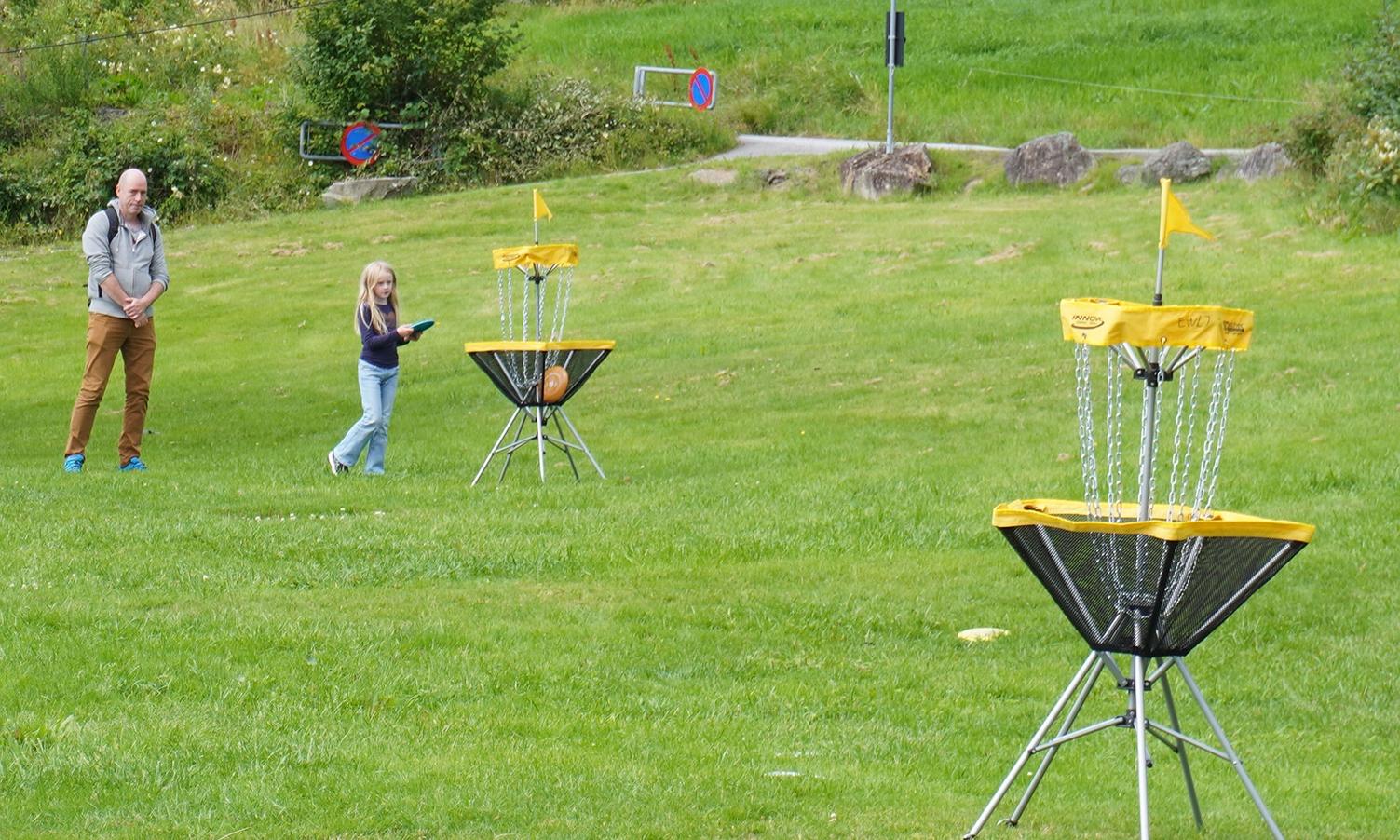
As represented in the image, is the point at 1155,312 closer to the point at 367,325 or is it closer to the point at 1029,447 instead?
the point at 1029,447

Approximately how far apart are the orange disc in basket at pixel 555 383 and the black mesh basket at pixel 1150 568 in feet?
22.9

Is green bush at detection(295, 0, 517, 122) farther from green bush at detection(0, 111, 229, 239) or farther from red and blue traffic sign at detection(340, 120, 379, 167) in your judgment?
green bush at detection(0, 111, 229, 239)

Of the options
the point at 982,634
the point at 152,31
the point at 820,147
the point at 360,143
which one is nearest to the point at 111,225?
the point at 982,634

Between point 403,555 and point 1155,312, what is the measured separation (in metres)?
5.11

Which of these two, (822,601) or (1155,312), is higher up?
(1155,312)

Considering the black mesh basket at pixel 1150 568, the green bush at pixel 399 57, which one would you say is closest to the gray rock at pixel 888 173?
the green bush at pixel 399 57

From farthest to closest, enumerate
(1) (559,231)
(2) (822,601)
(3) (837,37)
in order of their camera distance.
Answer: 1. (3) (837,37)
2. (1) (559,231)
3. (2) (822,601)

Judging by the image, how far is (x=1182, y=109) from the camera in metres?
29.8

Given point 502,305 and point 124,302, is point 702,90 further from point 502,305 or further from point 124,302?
point 124,302

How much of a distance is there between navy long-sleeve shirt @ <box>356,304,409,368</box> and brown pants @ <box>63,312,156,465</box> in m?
1.64

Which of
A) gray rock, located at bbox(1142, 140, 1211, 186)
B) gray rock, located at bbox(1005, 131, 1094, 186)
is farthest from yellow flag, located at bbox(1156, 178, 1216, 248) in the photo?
gray rock, located at bbox(1005, 131, 1094, 186)

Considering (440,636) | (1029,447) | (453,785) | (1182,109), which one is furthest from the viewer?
(1182,109)

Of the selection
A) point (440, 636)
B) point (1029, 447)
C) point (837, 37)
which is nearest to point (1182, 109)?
point (837, 37)

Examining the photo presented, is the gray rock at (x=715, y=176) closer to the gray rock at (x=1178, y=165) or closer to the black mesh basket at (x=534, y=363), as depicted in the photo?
the gray rock at (x=1178, y=165)
